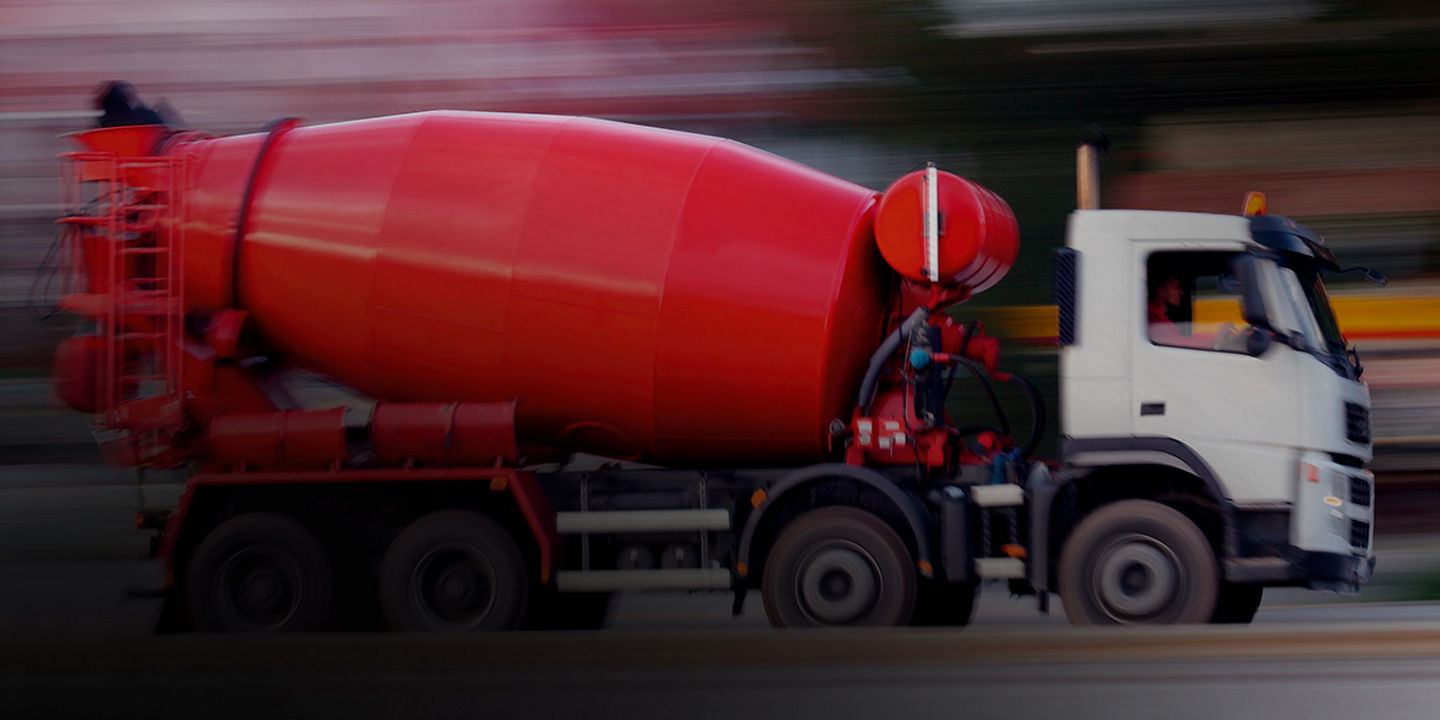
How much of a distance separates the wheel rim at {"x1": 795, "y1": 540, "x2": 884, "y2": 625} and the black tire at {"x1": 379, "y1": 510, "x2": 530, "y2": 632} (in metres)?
1.72

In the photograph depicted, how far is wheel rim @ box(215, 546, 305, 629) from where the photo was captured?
8.62 meters

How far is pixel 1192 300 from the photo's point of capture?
8.12 metres

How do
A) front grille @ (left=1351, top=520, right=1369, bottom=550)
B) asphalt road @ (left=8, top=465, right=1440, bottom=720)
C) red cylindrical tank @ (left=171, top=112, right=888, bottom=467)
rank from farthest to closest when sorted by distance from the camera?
red cylindrical tank @ (left=171, top=112, right=888, bottom=467), front grille @ (left=1351, top=520, right=1369, bottom=550), asphalt road @ (left=8, top=465, right=1440, bottom=720)

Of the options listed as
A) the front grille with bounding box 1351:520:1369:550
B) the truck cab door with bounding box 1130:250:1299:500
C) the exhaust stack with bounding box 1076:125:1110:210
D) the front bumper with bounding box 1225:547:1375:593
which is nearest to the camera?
the front bumper with bounding box 1225:547:1375:593

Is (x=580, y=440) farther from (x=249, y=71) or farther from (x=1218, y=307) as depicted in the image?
(x=249, y=71)

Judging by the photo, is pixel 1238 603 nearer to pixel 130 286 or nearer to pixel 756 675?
pixel 756 675

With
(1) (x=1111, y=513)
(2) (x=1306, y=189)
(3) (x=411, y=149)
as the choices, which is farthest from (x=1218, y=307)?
(2) (x=1306, y=189)

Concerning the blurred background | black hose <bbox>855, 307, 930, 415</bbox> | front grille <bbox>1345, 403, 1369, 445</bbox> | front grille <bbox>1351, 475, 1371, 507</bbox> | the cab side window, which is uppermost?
the blurred background

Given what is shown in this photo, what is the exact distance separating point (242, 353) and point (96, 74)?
308 inches

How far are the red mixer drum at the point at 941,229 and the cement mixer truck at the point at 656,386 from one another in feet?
0.07

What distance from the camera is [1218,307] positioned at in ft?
26.3

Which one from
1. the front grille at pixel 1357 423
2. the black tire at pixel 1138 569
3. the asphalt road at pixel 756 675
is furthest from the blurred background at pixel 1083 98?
the asphalt road at pixel 756 675

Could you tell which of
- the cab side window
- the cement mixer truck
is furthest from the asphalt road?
the cab side window

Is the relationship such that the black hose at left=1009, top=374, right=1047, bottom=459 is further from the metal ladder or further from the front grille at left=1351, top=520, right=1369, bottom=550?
the metal ladder
